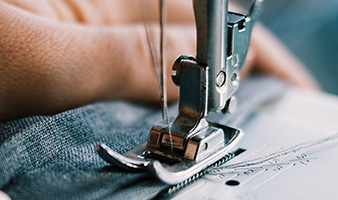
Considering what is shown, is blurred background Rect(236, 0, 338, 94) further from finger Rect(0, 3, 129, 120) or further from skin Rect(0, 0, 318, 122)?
finger Rect(0, 3, 129, 120)

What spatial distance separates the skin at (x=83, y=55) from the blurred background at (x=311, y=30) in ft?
2.39

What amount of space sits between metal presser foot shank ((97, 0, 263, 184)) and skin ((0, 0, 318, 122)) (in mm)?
213

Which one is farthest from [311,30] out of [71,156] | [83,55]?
[71,156]

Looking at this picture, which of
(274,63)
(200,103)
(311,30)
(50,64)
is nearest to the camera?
(200,103)

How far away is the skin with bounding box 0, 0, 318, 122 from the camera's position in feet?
2.23

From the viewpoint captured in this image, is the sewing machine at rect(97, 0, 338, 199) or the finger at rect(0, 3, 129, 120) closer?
the sewing machine at rect(97, 0, 338, 199)

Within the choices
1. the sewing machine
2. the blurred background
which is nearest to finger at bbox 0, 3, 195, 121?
the sewing machine

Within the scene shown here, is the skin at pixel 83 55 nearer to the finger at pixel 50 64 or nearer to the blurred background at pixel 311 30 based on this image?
the finger at pixel 50 64

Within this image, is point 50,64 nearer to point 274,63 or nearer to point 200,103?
point 200,103

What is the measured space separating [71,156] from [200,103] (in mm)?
203

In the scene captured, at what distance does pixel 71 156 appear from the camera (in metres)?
0.62

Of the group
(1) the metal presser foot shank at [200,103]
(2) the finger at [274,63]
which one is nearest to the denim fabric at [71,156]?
(1) the metal presser foot shank at [200,103]

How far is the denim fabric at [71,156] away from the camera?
547 mm

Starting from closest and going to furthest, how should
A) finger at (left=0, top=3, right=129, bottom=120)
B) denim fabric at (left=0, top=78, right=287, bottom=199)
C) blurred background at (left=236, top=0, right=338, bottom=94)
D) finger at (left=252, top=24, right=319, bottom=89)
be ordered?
denim fabric at (left=0, top=78, right=287, bottom=199)
finger at (left=0, top=3, right=129, bottom=120)
finger at (left=252, top=24, right=319, bottom=89)
blurred background at (left=236, top=0, right=338, bottom=94)
